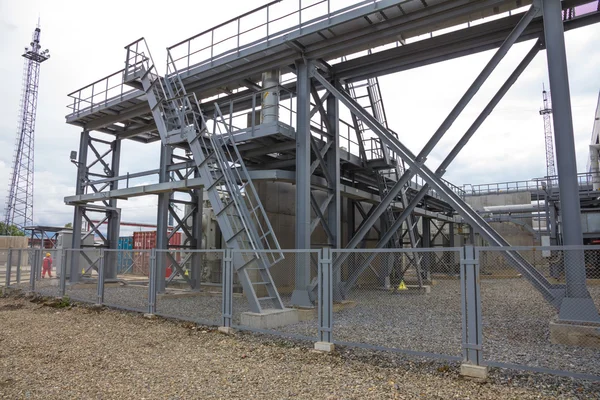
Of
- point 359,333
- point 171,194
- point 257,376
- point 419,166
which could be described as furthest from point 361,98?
point 257,376

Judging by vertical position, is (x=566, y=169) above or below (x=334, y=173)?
below

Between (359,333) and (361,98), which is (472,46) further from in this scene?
(359,333)

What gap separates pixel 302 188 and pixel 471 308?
7055 mm

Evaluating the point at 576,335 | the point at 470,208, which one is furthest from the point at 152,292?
the point at 576,335

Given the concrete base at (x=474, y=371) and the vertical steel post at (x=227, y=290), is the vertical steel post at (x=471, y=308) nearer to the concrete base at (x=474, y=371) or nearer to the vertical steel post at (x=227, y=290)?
the concrete base at (x=474, y=371)

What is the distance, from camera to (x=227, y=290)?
9.58 m

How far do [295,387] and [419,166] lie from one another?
279 inches

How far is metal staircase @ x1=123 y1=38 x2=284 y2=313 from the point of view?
1092 centimetres

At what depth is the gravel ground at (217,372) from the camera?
567cm

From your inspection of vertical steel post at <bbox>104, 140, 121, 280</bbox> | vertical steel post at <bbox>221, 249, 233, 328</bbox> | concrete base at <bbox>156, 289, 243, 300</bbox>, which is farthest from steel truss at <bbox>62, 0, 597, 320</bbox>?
vertical steel post at <bbox>104, 140, 121, 280</bbox>

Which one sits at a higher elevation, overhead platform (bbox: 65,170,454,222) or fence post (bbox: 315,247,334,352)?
overhead platform (bbox: 65,170,454,222)

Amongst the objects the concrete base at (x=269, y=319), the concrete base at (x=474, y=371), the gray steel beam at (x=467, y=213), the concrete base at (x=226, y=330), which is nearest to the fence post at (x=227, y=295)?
the concrete base at (x=226, y=330)

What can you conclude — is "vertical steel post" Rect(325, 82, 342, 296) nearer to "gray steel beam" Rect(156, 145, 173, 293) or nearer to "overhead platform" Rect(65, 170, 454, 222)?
"overhead platform" Rect(65, 170, 454, 222)

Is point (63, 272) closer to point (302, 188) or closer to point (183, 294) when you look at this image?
point (183, 294)
